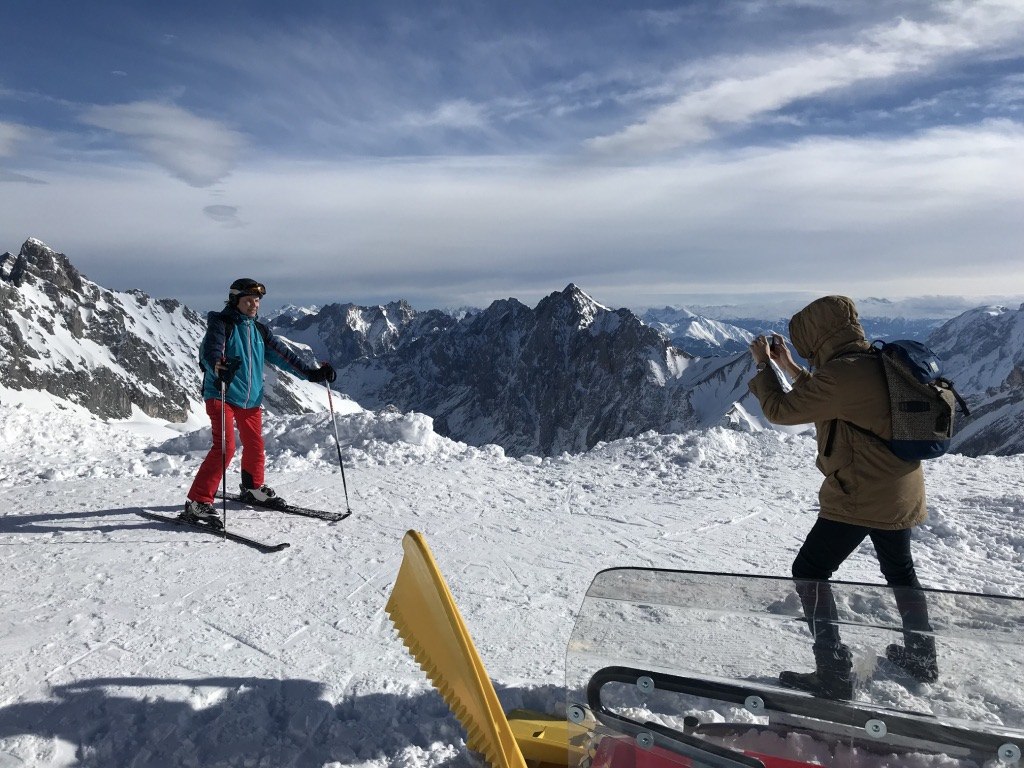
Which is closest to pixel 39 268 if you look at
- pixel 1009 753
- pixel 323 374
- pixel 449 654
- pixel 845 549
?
pixel 323 374

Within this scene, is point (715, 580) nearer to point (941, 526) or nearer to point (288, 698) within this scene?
point (288, 698)

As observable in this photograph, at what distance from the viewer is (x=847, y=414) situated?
362 cm

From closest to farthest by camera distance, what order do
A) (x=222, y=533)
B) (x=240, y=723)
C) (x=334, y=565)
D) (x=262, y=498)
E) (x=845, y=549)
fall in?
(x=240, y=723) → (x=845, y=549) → (x=334, y=565) → (x=222, y=533) → (x=262, y=498)

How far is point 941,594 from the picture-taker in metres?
2.63

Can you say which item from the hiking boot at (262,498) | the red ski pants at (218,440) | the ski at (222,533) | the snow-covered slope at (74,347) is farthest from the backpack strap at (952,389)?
the snow-covered slope at (74,347)

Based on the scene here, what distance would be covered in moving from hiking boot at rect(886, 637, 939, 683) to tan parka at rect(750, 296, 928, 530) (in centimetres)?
138

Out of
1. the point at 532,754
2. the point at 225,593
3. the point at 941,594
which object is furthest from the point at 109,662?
the point at 941,594

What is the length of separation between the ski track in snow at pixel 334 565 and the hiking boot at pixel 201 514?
0.62 ft

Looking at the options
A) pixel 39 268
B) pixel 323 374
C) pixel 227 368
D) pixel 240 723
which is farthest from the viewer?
pixel 39 268

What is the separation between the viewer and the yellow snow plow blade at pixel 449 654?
2.52m

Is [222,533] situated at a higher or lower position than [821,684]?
lower

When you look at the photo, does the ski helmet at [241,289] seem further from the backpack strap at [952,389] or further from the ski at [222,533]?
the backpack strap at [952,389]

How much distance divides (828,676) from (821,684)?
47mm

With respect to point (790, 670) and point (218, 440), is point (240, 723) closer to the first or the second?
point (790, 670)
